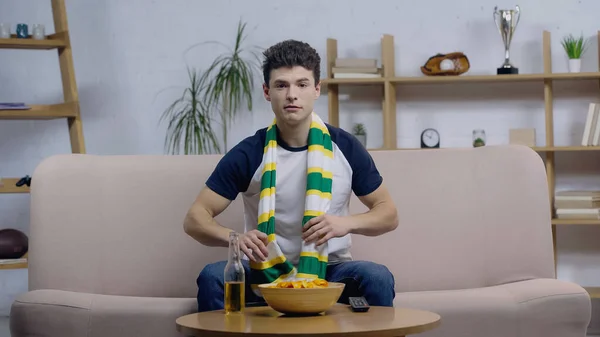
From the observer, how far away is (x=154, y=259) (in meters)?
3.14

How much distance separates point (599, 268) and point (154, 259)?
2.72 m

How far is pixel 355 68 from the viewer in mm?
4812

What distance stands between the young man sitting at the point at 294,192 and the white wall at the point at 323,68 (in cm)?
243

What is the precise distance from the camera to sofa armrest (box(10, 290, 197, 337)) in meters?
2.67

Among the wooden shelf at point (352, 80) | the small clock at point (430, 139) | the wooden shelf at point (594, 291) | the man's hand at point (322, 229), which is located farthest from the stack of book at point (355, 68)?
the man's hand at point (322, 229)

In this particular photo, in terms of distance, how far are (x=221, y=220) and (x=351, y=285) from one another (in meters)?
0.90

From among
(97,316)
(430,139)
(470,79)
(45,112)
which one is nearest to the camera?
(97,316)

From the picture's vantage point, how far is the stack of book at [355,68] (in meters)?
4.80

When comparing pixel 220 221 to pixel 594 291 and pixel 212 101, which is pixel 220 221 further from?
pixel 594 291

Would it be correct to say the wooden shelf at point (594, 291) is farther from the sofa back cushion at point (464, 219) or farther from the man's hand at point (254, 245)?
the man's hand at point (254, 245)

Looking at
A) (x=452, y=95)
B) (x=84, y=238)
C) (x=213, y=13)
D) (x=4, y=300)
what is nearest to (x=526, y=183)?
(x=84, y=238)

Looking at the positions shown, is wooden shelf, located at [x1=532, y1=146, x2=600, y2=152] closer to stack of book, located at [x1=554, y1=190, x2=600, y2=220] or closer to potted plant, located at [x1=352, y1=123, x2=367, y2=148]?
stack of book, located at [x1=554, y1=190, x2=600, y2=220]

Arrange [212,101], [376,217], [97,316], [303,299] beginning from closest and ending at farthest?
[303,299] → [376,217] → [97,316] → [212,101]

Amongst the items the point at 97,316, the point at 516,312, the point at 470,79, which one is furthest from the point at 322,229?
the point at 470,79
